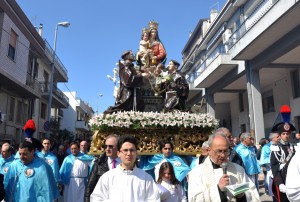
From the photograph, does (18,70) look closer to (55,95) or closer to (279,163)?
(55,95)

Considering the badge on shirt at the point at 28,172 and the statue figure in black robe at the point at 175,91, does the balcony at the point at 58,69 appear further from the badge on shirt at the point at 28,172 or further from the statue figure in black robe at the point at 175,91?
the badge on shirt at the point at 28,172

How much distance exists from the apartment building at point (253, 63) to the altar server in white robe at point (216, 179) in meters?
7.74

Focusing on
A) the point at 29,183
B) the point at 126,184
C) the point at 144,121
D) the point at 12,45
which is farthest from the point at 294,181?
the point at 12,45

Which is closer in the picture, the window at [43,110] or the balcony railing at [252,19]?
the balcony railing at [252,19]

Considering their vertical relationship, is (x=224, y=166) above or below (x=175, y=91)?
below

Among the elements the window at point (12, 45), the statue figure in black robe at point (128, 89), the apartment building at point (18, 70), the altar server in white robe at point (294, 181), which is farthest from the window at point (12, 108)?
the altar server in white robe at point (294, 181)

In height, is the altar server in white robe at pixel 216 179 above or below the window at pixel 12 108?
below

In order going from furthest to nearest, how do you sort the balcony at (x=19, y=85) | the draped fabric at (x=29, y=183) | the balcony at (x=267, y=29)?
the balcony at (x=19, y=85), the balcony at (x=267, y=29), the draped fabric at (x=29, y=183)

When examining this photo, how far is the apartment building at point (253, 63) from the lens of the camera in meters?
10.5

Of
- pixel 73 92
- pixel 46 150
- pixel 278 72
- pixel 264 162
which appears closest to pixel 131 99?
pixel 46 150

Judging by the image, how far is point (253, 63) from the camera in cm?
1355

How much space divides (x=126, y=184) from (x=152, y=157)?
134 inches

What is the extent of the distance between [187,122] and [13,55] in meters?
13.5

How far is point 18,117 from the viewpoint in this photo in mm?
19453
